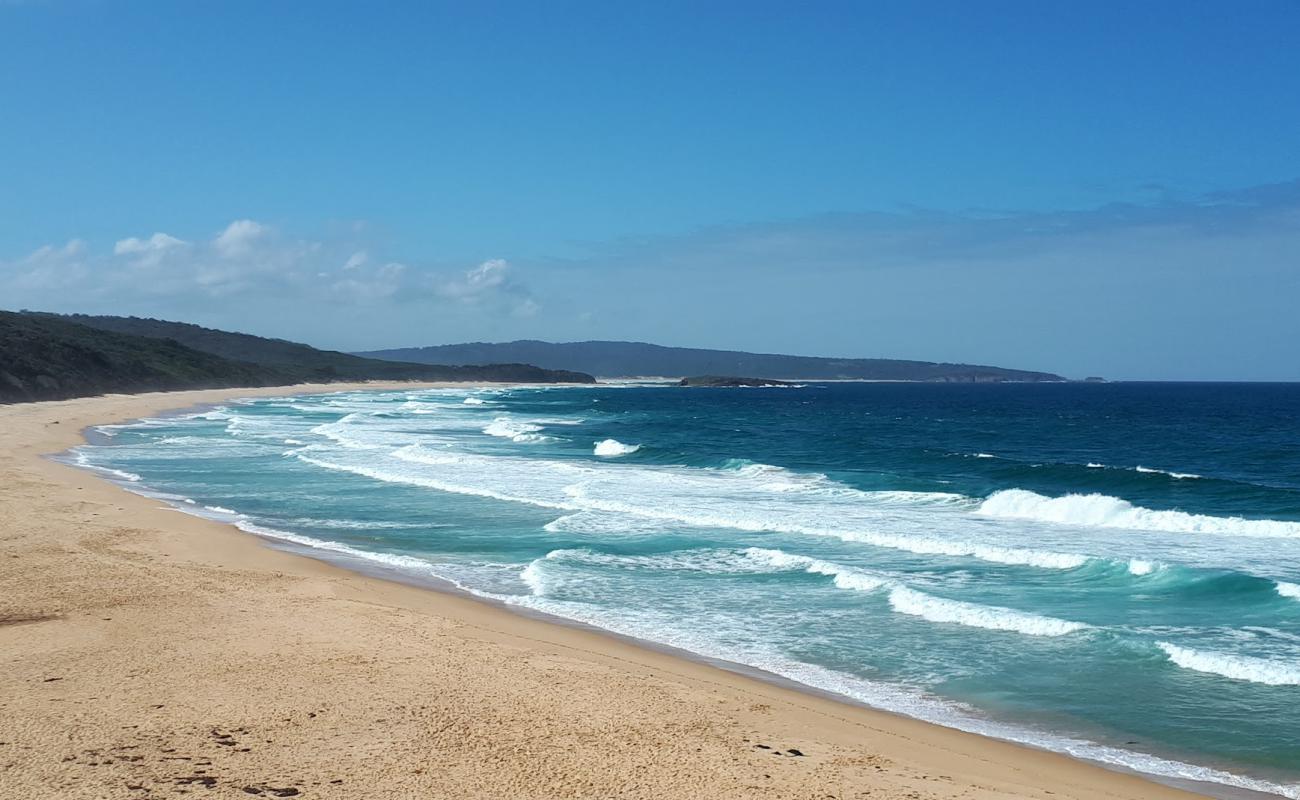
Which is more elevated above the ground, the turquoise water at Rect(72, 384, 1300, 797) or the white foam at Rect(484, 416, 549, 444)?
the white foam at Rect(484, 416, 549, 444)

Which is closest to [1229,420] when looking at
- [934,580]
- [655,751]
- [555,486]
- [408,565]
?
[555,486]

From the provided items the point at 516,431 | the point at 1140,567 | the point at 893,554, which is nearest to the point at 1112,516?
the point at 1140,567

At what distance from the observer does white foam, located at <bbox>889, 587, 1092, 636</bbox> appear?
13.5 metres

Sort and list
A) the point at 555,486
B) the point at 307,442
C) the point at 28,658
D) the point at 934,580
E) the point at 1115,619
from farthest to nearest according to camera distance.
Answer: the point at 307,442
the point at 555,486
the point at 934,580
the point at 1115,619
the point at 28,658

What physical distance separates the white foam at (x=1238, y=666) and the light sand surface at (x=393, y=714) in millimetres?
3913

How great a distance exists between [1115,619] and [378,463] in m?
24.6

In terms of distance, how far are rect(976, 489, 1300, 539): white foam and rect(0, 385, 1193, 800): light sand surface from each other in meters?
15.2

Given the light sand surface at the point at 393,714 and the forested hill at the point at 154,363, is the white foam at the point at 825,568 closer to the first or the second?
the light sand surface at the point at 393,714

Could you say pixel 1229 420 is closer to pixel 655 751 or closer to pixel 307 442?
pixel 307 442

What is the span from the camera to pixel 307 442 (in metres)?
41.6

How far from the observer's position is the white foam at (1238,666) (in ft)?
37.2

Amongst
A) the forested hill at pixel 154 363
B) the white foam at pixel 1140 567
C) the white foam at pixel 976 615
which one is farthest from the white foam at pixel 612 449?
the forested hill at pixel 154 363

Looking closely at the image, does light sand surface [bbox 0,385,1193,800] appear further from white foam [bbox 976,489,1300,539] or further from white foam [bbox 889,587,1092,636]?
white foam [bbox 976,489,1300,539]

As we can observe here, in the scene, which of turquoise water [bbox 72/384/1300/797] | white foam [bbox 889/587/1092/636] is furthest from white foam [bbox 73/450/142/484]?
white foam [bbox 889/587/1092/636]
